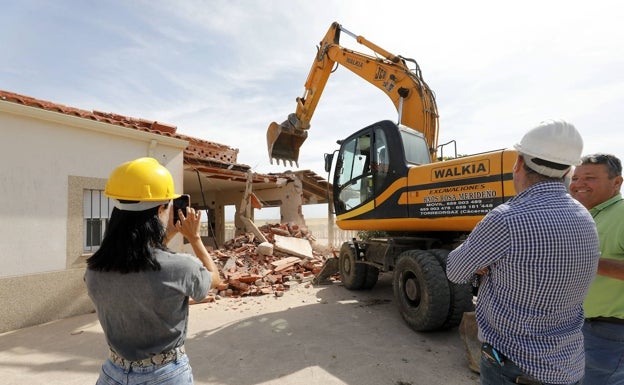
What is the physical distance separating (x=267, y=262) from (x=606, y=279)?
841 centimetres

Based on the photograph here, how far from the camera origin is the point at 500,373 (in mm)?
1430

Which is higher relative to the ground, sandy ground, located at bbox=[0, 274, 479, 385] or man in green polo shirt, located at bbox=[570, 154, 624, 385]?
man in green polo shirt, located at bbox=[570, 154, 624, 385]

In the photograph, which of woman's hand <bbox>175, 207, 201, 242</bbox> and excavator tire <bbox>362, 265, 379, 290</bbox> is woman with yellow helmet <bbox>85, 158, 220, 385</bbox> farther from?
excavator tire <bbox>362, 265, 379, 290</bbox>

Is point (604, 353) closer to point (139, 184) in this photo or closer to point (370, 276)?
point (139, 184)

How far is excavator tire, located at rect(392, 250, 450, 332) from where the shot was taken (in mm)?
4418

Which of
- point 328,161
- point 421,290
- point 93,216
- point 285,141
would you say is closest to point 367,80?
point 328,161

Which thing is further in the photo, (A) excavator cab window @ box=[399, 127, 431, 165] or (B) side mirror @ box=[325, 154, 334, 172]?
(B) side mirror @ box=[325, 154, 334, 172]

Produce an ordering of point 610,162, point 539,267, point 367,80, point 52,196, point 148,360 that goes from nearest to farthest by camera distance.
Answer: point 539,267 < point 148,360 < point 610,162 < point 52,196 < point 367,80

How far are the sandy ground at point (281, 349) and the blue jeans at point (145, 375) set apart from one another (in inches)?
90.7

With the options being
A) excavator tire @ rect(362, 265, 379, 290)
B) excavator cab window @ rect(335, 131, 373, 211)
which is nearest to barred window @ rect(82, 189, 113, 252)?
excavator cab window @ rect(335, 131, 373, 211)

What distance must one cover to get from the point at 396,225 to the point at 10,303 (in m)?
6.21

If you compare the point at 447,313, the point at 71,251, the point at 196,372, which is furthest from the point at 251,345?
the point at 71,251

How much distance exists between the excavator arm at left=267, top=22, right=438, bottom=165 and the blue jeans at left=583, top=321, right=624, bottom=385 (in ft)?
15.2

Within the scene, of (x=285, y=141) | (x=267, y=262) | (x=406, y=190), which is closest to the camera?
(x=406, y=190)
